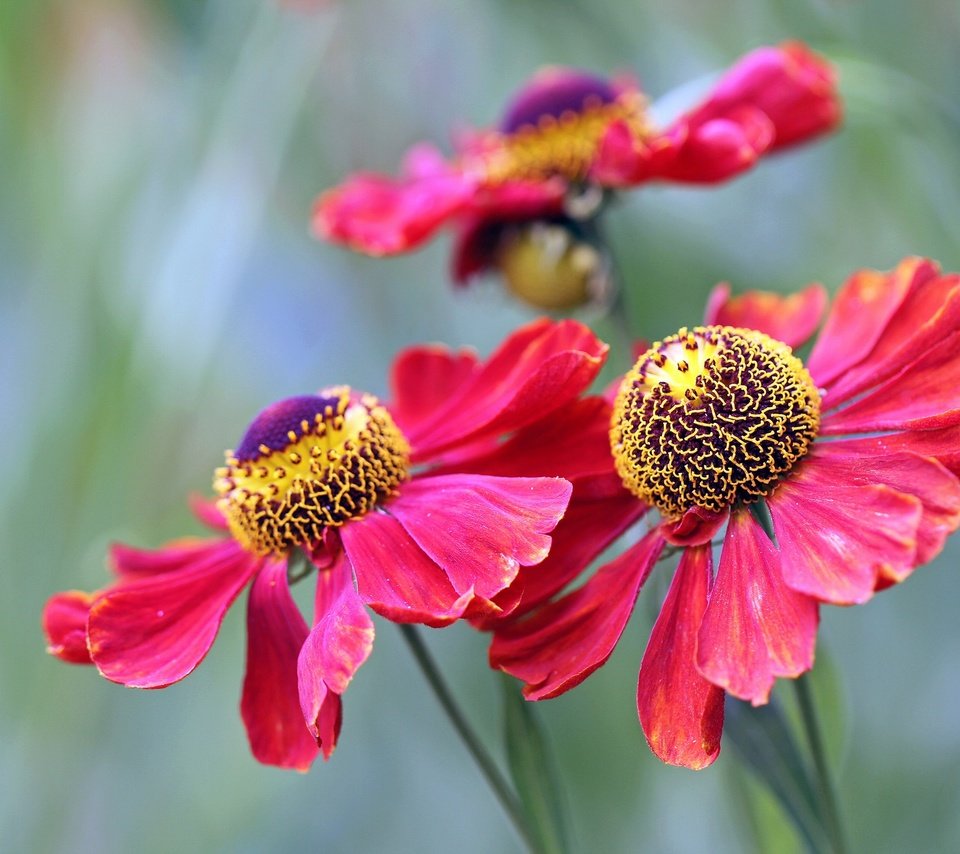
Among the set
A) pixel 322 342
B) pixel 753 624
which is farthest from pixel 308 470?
pixel 322 342

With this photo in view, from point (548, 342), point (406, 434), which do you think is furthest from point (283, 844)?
point (548, 342)

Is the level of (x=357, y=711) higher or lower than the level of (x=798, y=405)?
lower

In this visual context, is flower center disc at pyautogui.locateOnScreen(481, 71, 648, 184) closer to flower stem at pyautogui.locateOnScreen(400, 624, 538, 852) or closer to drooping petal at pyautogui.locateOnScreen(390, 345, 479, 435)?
drooping petal at pyautogui.locateOnScreen(390, 345, 479, 435)

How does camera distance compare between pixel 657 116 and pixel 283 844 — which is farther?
pixel 283 844

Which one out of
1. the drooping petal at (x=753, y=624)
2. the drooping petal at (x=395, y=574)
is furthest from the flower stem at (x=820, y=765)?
the drooping petal at (x=395, y=574)

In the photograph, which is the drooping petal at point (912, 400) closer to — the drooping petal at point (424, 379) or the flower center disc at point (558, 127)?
A: the drooping petal at point (424, 379)

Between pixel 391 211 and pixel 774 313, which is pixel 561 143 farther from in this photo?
pixel 774 313

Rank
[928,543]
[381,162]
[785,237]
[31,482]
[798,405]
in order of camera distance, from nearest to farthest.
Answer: [928,543] < [798,405] < [31,482] < [785,237] < [381,162]

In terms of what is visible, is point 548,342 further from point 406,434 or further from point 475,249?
point 475,249
